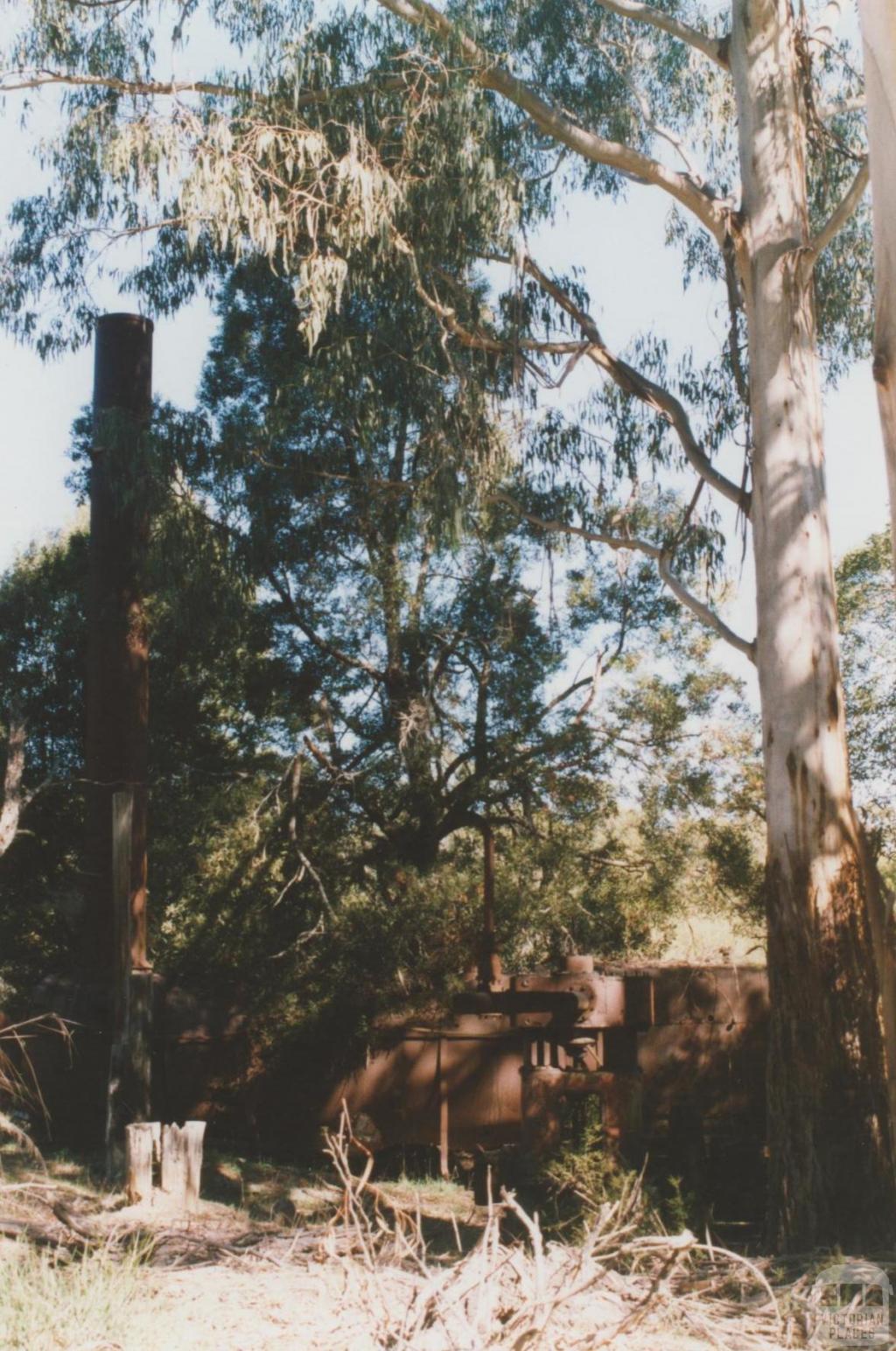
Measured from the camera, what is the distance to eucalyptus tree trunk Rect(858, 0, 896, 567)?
1259 millimetres

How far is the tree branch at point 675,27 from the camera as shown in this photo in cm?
843

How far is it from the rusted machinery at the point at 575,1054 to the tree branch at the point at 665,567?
231 cm

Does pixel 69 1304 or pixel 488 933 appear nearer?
pixel 69 1304

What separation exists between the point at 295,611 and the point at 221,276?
116 inches

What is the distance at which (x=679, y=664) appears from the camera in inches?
481

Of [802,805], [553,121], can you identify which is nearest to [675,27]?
[553,121]

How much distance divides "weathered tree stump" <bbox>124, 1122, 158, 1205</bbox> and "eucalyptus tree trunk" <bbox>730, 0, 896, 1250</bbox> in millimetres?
3336

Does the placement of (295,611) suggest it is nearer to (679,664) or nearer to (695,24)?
(679,664)

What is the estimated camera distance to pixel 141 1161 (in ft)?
24.8

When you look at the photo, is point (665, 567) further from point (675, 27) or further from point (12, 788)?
point (12, 788)

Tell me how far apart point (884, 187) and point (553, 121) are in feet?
27.1

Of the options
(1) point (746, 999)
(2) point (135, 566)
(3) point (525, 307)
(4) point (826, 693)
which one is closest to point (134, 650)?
(2) point (135, 566)

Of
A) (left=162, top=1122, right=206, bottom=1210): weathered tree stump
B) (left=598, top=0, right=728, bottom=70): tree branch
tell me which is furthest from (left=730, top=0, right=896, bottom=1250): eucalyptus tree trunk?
(left=162, top=1122, right=206, bottom=1210): weathered tree stump

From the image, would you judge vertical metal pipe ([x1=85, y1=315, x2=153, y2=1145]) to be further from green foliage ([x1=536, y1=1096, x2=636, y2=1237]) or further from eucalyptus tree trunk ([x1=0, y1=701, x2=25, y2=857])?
green foliage ([x1=536, y1=1096, x2=636, y2=1237])
